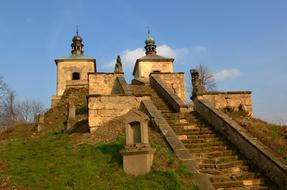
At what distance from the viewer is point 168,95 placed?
17016 mm

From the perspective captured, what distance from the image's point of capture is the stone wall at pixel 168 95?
48.1ft

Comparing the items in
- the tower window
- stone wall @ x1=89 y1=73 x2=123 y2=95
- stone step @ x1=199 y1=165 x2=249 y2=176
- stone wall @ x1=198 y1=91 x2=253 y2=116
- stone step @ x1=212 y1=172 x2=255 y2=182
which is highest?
the tower window

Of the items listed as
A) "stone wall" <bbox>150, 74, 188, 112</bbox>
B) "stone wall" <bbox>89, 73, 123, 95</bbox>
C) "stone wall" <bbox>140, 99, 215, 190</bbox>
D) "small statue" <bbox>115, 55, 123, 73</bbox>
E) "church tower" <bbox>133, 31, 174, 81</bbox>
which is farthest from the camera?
"church tower" <bbox>133, 31, 174, 81</bbox>

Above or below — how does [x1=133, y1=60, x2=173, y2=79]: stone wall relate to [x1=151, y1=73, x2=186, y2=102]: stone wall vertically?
above

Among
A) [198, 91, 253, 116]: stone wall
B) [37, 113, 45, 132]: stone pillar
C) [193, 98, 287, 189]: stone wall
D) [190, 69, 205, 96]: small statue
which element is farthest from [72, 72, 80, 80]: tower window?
[193, 98, 287, 189]: stone wall

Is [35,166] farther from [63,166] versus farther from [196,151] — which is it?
[196,151]

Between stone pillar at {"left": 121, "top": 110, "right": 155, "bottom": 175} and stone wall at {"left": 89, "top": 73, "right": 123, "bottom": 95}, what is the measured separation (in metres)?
11.7

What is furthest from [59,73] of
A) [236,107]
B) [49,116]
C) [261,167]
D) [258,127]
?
[261,167]

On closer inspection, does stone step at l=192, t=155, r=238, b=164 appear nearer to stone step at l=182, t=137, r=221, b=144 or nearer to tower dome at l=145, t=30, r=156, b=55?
stone step at l=182, t=137, r=221, b=144

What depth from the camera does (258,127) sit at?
12836mm

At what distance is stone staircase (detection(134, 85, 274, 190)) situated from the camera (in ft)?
27.5

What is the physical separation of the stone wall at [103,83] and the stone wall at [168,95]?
2193 millimetres

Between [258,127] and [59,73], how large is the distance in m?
31.5

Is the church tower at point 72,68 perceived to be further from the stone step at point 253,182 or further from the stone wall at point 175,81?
the stone step at point 253,182
